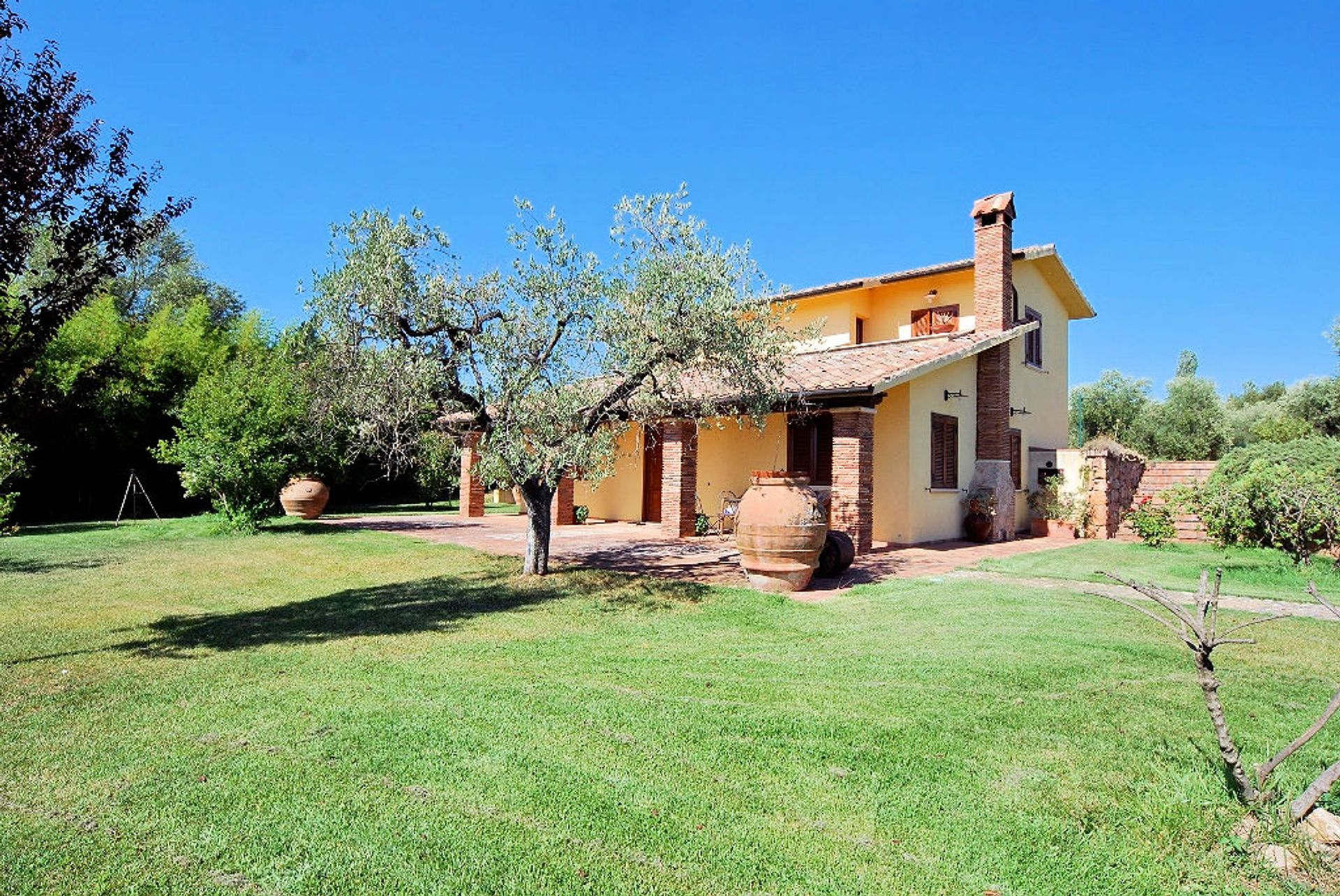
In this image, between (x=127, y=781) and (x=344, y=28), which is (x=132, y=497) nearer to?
(x=344, y=28)

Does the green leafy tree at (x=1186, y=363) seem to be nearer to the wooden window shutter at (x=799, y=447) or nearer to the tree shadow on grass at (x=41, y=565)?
the wooden window shutter at (x=799, y=447)

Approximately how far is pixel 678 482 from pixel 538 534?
5682 mm

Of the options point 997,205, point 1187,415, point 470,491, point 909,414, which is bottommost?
point 470,491

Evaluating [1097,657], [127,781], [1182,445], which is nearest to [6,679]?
[127,781]

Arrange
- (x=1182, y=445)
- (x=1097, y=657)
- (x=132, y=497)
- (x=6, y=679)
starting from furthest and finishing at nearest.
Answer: (x=1182, y=445)
(x=132, y=497)
(x=1097, y=657)
(x=6, y=679)

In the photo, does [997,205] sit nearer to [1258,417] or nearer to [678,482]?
[678,482]

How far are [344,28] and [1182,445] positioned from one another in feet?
113

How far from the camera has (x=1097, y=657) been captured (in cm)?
651

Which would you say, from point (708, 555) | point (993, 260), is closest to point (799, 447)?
point (708, 555)

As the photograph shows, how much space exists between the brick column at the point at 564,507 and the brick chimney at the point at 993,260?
36.3ft

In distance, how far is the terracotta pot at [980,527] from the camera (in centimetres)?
1652

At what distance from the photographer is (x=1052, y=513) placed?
734 inches

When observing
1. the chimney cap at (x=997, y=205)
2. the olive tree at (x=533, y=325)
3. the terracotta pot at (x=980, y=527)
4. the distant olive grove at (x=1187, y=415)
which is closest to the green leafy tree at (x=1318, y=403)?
the distant olive grove at (x=1187, y=415)

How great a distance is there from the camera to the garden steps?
57.2ft
